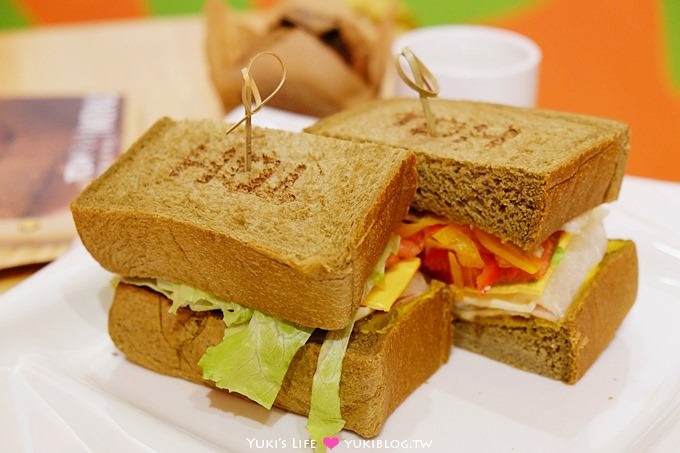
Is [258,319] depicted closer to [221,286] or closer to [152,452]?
[221,286]

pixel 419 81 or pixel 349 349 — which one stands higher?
pixel 419 81

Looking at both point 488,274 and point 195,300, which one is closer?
point 195,300

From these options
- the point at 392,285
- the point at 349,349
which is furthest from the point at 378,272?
the point at 349,349

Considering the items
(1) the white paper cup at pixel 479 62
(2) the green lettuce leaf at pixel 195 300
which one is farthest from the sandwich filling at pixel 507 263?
(1) the white paper cup at pixel 479 62

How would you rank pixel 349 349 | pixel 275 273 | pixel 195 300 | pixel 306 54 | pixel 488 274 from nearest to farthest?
pixel 275 273, pixel 349 349, pixel 195 300, pixel 488 274, pixel 306 54

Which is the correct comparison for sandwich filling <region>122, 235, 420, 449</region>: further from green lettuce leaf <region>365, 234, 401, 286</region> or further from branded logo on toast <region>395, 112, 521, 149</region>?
branded logo on toast <region>395, 112, 521, 149</region>

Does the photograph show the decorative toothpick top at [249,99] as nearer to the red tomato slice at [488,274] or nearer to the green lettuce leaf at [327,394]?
the green lettuce leaf at [327,394]

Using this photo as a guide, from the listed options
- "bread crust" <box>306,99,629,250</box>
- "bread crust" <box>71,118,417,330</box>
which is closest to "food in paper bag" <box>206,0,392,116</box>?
"bread crust" <box>306,99,629,250</box>

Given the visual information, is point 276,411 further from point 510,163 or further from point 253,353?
point 510,163
